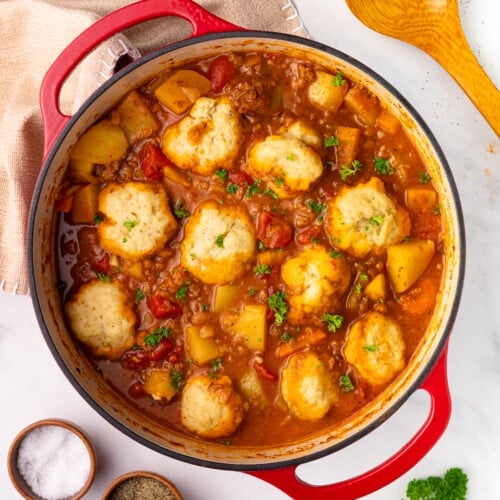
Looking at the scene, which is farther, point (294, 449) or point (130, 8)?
point (294, 449)

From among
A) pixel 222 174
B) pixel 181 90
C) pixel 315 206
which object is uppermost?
pixel 181 90

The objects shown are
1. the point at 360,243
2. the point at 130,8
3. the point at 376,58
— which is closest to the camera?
the point at 130,8

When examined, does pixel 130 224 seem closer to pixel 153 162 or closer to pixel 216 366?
pixel 153 162

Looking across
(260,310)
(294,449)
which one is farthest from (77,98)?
(294,449)

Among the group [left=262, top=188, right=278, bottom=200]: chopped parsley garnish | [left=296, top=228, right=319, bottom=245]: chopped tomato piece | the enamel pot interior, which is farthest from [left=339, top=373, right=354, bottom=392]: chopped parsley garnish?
[left=262, top=188, right=278, bottom=200]: chopped parsley garnish

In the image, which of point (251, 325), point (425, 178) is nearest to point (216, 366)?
point (251, 325)

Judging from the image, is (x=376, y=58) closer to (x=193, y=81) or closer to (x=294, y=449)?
(x=193, y=81)

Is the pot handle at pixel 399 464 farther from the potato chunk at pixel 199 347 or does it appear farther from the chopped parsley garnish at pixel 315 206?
the chopped parsley garnish at pixel 315 206

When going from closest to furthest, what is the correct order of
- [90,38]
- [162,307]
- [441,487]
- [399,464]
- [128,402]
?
1. [90,38]
2. [399,464]
3. [162,307]
4. [128,402]
5. [441,487]
